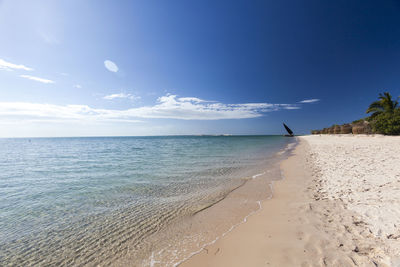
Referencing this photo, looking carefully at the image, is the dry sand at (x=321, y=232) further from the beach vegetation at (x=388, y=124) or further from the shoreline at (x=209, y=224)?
the beach vegetation at (x=388, y=124)

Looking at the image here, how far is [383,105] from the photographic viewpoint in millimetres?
33094

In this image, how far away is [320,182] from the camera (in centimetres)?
692

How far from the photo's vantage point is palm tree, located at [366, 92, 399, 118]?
31.9 metres

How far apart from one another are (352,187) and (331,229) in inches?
130

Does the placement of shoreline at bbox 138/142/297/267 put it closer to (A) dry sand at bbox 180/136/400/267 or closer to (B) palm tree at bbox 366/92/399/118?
(A) dry sand at bbox 180/136/400/267

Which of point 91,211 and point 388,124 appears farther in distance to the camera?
point 388,124

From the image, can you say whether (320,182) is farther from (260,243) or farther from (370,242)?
(260,243)

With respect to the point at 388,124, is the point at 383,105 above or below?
above

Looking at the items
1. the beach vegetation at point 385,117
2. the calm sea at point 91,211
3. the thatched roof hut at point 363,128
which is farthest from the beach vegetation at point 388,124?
the calm sea at point 91,211

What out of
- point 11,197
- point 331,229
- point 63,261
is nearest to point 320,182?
point 331,229

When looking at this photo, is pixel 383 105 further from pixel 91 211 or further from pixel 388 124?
pixel 91 211

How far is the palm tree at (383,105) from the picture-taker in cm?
3189

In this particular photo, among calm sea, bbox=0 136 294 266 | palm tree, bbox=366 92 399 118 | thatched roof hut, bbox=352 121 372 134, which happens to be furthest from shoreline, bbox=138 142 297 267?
palm tree, bbox=366 92 399 118

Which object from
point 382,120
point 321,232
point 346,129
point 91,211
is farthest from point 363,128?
point 91,211
